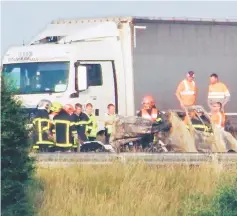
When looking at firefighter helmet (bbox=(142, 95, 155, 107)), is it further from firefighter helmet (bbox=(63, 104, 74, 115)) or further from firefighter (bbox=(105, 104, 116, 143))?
firefighter helmet (bbox=(63, 104, 74, 115))

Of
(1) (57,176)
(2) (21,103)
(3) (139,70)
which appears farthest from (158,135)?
(2) (21,103)

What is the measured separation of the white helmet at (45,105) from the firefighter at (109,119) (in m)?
1.33

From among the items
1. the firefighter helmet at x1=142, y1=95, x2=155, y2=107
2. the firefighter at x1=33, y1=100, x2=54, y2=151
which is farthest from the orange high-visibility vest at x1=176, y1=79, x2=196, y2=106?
A: the firefighter at x1=33, y1=100, x2=54, y2=151

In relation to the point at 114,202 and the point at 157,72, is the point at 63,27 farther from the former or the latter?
the point at 114,202

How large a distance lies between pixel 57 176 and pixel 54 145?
536 centimetres

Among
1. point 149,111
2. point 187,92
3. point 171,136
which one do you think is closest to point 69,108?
point 149,111

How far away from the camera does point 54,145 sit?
19.3 m

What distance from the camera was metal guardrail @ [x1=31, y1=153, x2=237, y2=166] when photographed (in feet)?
49.0

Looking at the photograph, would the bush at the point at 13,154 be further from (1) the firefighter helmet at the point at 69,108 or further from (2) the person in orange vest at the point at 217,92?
(2) the person in orange vest at the point at 217,92

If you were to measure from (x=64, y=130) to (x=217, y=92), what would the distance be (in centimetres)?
A: 474

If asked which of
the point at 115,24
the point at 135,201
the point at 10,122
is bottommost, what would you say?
the point at 135,201

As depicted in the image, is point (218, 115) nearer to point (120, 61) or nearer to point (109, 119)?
point (109, 119)

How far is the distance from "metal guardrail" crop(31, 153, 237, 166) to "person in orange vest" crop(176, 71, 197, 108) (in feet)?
23.4

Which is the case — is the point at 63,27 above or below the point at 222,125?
above
